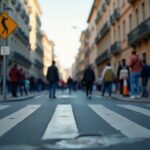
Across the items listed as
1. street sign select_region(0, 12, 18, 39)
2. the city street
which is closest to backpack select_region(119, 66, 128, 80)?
street sign select_region(0, 12, 18, 39)

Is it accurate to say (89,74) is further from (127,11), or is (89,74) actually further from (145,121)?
(127,11)

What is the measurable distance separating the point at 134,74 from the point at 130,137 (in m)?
10.6

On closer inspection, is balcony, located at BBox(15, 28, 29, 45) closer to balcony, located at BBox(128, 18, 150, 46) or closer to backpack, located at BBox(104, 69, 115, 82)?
balcony, located at BBox(128, 18, 150, 46)

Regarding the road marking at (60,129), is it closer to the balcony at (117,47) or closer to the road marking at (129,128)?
the road marking at (129,128)

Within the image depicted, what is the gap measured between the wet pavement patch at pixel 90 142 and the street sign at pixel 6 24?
11.5 meters

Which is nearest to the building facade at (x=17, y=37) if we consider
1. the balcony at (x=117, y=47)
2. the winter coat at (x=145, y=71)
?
the balcony at (x=117, y=47)

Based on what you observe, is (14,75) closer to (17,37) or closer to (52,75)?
(52,75)

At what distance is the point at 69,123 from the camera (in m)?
6.79

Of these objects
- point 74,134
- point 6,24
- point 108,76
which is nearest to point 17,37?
point 108,76

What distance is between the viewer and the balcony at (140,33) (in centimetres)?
2860

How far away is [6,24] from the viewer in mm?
15938

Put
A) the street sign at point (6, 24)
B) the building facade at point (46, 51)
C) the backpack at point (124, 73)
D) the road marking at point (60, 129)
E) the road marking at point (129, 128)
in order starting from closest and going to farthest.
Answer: the road marking at point (60, 129), the road marking at point (129, 128), the street sign at point (6, 24), the backpack at point (124, 73), the building facade at point (46, 51)

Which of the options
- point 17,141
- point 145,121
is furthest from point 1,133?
point 145,121

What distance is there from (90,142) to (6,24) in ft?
39.4
